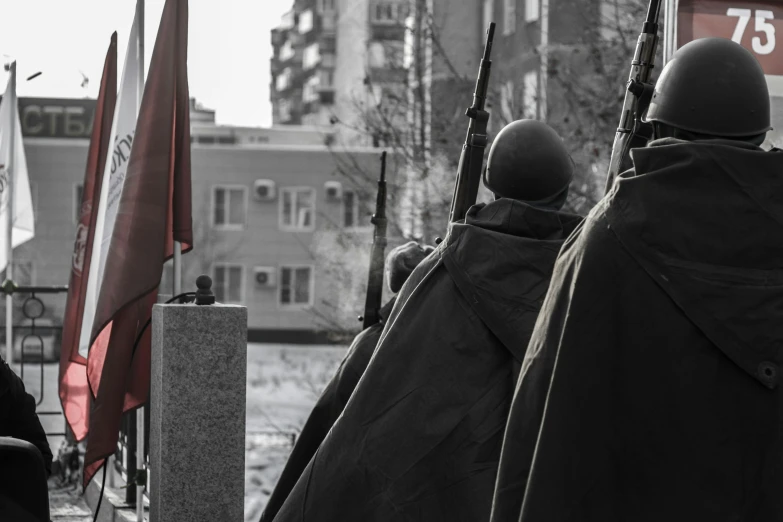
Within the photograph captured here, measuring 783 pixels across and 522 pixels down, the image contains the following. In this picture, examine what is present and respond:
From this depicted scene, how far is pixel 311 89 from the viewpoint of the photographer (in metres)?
122

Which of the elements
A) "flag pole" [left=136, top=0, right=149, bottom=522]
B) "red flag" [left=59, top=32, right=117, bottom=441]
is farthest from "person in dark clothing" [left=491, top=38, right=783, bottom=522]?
"red flag" [left=59, top=32, right=117, bottom=441]

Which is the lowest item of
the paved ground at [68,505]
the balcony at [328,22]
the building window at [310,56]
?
the paved ground at [68,505]

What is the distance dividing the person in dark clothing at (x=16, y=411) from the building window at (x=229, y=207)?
5747cm

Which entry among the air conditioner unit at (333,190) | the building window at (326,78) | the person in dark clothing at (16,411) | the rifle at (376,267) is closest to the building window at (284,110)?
the building window at (326,78)

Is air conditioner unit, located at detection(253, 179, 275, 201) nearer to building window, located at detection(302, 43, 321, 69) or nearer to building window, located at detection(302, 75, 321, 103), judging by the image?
building window, located at detection(302, 75, 321, 103)

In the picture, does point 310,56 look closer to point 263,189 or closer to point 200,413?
point 263,189

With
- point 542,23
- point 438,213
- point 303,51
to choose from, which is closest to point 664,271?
point 438,213

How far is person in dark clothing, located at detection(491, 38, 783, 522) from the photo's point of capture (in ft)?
9.04

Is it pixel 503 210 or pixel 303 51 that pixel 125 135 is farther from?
pixel 303 51

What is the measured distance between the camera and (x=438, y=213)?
67.3 ft

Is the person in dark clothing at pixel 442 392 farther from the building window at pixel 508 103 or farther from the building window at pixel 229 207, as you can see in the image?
the building window at pixel 229 207

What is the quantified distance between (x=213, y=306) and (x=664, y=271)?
4548mm

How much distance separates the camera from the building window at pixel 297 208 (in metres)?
62.5

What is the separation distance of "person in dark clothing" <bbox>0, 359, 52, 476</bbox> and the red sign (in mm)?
3379
